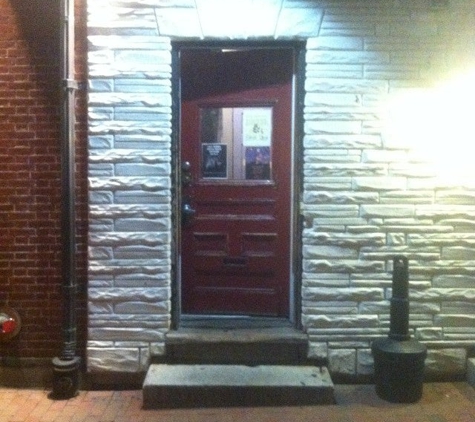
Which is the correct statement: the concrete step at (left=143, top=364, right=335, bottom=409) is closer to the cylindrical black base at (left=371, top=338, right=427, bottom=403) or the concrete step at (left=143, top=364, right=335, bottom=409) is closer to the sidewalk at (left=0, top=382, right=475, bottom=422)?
the sidewalk at (left=0, top=382, right=475, bottom=422)

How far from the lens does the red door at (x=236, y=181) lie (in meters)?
5.89

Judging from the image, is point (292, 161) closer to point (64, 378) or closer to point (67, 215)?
point (67, 215)

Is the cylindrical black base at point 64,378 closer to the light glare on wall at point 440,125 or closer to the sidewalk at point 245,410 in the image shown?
the sidewalk at point 245,410

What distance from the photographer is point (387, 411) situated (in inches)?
200

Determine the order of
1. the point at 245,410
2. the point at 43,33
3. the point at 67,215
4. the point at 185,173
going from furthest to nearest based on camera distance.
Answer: the point at 185,173
the point at 43,33
the point at 67,215
the point at 245,410

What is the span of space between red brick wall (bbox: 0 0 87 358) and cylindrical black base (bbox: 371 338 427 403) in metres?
2.59

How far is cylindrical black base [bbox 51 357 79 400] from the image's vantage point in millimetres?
5316

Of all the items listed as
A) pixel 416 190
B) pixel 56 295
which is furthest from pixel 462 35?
pixel 56 295

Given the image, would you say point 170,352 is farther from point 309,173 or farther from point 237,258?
point 309,173

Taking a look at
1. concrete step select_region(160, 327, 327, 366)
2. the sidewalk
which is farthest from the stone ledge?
concrete step select_region(160, 327, 327, 366)

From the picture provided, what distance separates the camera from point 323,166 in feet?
→ 18.2

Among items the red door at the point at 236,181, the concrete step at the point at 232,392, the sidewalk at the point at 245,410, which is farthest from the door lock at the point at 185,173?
the sidewalk at the point at 245,410

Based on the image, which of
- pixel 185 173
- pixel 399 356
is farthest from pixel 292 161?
pixel 399 356

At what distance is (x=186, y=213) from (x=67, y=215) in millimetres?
1127
